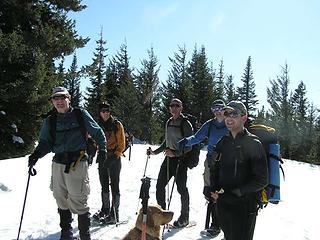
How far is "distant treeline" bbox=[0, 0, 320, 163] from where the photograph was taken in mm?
18828

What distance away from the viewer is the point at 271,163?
16.1 feet

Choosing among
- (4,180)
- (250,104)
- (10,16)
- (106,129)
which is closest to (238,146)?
(106,129)

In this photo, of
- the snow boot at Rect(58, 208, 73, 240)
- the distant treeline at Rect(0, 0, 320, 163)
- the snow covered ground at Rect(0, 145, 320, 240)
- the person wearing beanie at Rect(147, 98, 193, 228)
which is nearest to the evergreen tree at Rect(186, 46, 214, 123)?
the distant treeline at Rect(0, 0, 320, 163)

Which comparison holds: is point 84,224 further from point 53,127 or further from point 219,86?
point 219,86

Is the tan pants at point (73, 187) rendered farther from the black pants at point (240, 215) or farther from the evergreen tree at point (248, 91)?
the evergreen tree at point (248, 91)

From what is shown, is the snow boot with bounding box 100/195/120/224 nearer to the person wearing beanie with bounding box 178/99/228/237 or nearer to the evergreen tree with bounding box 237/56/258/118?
the person wearing beanie with bounding box 178/99/228/237

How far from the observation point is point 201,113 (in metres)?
46.9

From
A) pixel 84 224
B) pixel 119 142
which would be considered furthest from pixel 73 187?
pixel 119 142

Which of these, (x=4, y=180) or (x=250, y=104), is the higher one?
(x=250, y=104)

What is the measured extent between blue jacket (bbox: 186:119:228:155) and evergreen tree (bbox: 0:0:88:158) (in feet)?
41.0

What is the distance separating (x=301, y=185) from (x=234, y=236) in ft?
45.8

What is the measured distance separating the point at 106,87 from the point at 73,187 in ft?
154

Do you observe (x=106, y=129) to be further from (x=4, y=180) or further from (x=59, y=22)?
(x=59, y=22)

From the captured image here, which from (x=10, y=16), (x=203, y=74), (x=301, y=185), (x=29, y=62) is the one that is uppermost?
(x=203, y=74)
